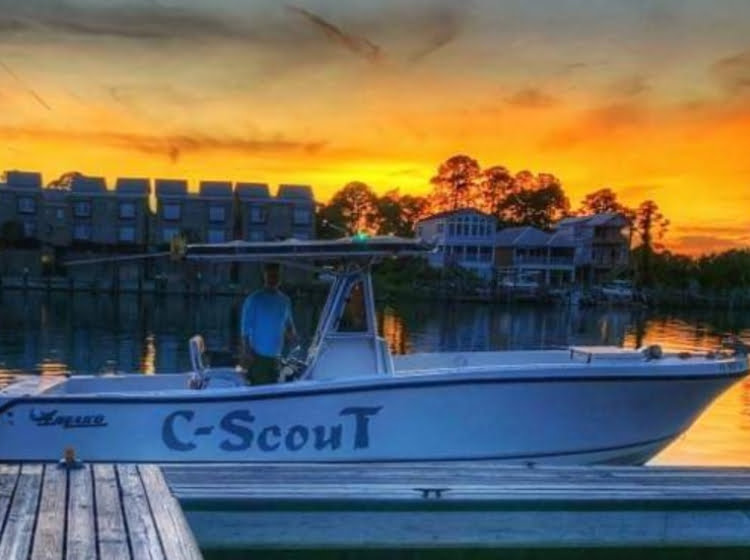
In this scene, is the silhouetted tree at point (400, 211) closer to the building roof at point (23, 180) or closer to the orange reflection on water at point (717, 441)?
the building roof at point (23, 180)

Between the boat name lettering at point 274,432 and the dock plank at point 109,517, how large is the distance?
459cm

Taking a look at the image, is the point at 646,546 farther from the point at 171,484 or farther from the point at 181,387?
the point at 181,387

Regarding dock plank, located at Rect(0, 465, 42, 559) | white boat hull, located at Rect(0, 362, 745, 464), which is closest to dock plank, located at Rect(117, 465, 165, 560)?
dock plank, located at Rect(0, 465, 42, 559)

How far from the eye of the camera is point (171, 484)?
219 inches

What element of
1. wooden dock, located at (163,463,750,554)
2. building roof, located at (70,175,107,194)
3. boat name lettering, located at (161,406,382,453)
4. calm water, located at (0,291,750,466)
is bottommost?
calm water, located at (0,291,750,466)

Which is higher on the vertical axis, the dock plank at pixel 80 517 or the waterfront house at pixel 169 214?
the waterfront house at pixel 169 214

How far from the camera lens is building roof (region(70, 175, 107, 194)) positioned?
101312 millimetres

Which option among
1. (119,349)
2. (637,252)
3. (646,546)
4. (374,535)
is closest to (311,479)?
(374,535)

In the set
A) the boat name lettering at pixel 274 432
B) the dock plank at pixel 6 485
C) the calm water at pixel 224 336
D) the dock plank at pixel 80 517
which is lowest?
the calm water at pixel 224 336

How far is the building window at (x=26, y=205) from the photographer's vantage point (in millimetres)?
100000

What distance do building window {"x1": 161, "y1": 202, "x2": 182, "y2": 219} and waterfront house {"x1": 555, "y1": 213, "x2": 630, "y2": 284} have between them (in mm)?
46366

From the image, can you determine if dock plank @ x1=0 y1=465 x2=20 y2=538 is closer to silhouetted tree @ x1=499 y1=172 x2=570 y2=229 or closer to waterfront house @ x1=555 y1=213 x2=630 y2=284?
waterfront house @ x1=555 y1=213 x2=630 y2=284

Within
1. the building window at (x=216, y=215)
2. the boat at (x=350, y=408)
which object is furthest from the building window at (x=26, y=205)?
the boat at (x=350, y=408)

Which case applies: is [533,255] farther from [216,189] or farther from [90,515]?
[90,515]
